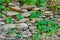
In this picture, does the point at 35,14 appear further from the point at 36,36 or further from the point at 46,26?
the point at 36,36

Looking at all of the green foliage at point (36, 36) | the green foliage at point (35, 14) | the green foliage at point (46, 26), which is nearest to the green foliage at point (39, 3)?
the green foliage at point (35, 14)

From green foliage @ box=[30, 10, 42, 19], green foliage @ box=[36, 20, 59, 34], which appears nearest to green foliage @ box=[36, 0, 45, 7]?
green foliage @ box=[30, 10, 42, 19]

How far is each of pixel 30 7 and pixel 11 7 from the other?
40cm

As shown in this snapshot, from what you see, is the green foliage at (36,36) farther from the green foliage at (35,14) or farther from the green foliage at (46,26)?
the green foliage at (35,14)

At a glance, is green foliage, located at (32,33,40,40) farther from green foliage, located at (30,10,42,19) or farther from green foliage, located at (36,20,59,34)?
green foliage, located at (30,10,42,19)

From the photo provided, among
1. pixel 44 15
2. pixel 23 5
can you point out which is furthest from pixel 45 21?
pixel 23 5

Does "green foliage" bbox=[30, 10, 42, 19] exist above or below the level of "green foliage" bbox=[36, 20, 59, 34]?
above

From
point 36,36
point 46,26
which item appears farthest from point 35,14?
point 36,36

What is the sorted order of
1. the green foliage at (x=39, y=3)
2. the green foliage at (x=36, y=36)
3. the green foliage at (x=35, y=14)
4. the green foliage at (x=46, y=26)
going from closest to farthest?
the green foliage at (x=36, y=36), the green foliage at (x=46, y=26), the green foliage at (x=35, y=14), the green foliage at (x=39, y=3)

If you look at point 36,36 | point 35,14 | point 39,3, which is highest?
point 39,3

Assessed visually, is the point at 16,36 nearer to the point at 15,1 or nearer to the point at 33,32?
the point at 33,32

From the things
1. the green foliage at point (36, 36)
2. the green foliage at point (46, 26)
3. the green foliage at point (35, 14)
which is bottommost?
the green foliage at point (36, 36)

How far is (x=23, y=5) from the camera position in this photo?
473 cm

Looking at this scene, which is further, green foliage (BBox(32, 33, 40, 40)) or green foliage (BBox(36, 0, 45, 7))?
green foliage (BBox(36, 0, 45, 7))
